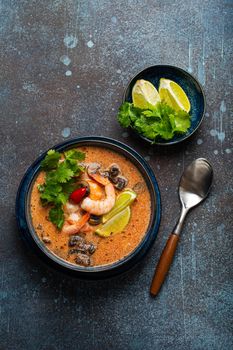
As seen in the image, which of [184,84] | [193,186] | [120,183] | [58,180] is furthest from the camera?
[184,84]

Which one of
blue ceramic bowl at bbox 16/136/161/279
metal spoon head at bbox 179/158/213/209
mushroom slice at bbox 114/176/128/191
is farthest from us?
metal spoon head at bbox 179/158/213/209

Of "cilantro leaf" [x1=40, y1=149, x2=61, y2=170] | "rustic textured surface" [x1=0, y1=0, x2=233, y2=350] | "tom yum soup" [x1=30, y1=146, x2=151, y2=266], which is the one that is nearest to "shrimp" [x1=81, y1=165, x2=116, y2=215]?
"tom yum soup" [x1=30, y1=146, x2=151, y2=266]

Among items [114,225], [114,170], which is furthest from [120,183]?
[114,225]

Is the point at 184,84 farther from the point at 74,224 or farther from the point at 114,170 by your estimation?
the point at 74,224

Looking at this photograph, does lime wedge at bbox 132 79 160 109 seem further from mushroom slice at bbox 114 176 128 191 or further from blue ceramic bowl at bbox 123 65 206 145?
mushroom slice at bbox 114 176 128 191

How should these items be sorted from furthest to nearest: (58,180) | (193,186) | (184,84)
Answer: (184,84)
(193,186)
(58,180)

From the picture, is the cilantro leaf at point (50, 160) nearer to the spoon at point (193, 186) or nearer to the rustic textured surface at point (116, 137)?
the rustic textured surface at point (116, 137)

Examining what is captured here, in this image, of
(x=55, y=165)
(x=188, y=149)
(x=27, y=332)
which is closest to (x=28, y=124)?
(x=55, y=165)

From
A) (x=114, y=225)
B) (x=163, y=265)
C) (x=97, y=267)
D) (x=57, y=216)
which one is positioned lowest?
(x=163, y=265)
